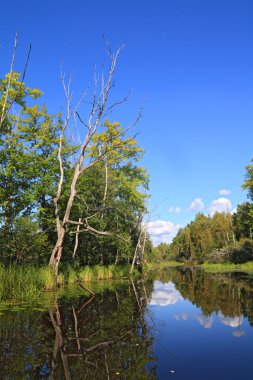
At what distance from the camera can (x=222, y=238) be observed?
82.3 meters

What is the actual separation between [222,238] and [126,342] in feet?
261

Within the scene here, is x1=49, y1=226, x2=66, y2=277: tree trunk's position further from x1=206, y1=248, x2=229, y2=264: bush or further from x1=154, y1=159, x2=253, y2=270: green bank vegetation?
x1=206, y1=248, x2=229, y2=264: bush

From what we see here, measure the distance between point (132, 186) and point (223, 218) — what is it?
61.6 m

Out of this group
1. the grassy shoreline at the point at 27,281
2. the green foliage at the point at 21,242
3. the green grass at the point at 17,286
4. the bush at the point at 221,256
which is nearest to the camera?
the green grass at the point at 17,286

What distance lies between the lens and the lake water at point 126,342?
5344mm

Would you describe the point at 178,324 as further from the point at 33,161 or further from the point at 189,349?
the point at 33,161

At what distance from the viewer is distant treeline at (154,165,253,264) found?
51531mm

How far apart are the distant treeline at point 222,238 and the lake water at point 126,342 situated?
3637 centimetres

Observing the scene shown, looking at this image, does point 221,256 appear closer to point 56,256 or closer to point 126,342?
point 56,256

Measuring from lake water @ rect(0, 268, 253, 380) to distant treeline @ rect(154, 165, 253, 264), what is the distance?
3637 centimetres

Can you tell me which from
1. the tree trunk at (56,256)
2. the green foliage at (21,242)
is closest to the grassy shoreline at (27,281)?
the tree trunk at (56,256)

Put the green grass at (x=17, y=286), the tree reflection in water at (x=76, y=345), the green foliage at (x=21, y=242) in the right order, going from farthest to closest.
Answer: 1. the green foliage at (x=21, y=242)
2. the green grass at (x=17, y=286)
3. the tree reflection in water at (x=76, y=345)

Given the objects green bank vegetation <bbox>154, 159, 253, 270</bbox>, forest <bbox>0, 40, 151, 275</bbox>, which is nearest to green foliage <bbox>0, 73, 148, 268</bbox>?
forest <bbox>0, 40, 151, 275</bbox>

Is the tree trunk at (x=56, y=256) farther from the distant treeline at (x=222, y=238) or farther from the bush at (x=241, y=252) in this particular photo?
the bush at (x=241, y=252)
